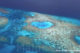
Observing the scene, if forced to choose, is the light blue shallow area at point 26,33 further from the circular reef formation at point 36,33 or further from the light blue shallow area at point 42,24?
the light blue shallow area at point 42,24

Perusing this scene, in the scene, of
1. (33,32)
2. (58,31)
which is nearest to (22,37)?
(33,32)

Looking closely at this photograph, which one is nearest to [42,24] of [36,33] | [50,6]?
[36,33]

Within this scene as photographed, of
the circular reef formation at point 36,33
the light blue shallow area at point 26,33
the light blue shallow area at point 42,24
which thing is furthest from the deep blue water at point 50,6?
the light blue shallow area at point 26,33

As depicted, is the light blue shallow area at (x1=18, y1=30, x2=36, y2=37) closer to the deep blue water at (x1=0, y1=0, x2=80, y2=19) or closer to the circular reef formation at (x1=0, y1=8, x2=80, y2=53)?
the circular reef formation at (x1=0, y1=8, x2=80, y2=53)

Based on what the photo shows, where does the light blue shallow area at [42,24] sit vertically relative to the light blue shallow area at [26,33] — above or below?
above

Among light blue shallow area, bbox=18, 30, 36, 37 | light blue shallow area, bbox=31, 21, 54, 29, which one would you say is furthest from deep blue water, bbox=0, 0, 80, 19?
light blue shallow area, bbox=18, 30, 36, 37

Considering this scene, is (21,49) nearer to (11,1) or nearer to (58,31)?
(58,31)
